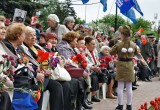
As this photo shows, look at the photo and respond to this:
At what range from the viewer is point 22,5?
2523 centimetres

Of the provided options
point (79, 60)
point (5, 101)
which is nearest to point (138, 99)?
point (79, 60)

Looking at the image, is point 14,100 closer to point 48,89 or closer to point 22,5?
point 48,89

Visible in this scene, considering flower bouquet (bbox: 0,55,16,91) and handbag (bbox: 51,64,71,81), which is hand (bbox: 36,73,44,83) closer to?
handbag (bbox: 51,64,71,81)

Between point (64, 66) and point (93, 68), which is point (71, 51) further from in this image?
point (93, 68)

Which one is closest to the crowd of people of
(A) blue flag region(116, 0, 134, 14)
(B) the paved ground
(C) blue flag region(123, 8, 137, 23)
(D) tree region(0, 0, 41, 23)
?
(B) the paved ground

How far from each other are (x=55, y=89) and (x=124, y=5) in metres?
7.58

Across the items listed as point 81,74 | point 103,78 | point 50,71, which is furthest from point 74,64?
point 103,78

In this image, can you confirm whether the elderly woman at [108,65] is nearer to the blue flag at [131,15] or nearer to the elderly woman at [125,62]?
the elderly woman at [125,62]

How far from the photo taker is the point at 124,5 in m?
13.3

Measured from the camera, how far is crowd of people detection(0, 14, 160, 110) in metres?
5.20

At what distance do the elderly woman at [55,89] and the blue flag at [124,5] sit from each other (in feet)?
22.9

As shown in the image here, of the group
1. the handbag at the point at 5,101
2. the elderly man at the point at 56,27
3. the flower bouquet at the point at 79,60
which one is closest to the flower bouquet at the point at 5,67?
the handbag at the point at 5,101

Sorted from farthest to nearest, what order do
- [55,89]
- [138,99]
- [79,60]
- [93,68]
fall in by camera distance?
1. [138,99]
2. [93,68]
3. [79,60]
4. [55,89]

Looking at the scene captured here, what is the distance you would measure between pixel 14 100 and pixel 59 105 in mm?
1316
